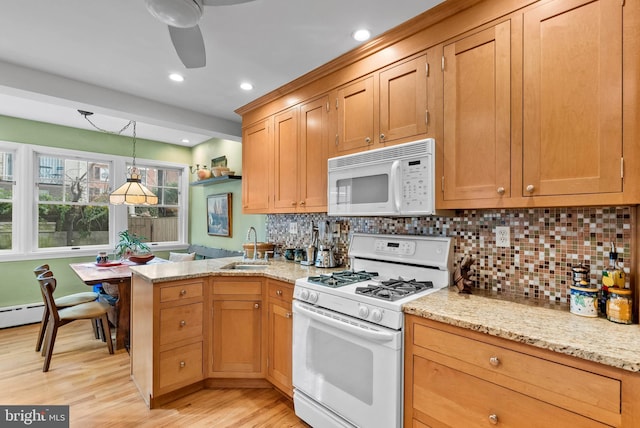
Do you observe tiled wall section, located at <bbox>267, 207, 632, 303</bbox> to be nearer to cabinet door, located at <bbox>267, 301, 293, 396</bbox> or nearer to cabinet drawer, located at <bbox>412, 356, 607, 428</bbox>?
cabinet drawer, located at <bbox>412, 356, 607, 428</bbox>

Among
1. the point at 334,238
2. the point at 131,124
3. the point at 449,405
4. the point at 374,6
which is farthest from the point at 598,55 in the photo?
the point at 131,124

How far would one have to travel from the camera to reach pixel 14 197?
13.0 ft

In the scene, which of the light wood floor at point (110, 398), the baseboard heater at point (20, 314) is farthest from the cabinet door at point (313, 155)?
the baseboard heater at point (20, 314)

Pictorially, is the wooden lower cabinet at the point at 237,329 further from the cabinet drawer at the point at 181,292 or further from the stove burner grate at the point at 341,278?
the stove burner grate at the point at 341,278

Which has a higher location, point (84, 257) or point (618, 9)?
point (618, 9)

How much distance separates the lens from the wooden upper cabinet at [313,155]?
8.10 ft

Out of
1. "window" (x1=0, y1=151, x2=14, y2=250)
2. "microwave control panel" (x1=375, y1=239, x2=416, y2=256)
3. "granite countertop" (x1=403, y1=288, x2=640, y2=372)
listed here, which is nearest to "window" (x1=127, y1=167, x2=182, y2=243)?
"window" (x1=0, y1=151, x2=14, y2=250)

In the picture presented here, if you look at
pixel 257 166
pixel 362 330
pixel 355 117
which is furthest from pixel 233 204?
pixel 362 330

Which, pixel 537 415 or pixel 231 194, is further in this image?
pixel 231 194

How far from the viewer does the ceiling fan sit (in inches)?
56.2

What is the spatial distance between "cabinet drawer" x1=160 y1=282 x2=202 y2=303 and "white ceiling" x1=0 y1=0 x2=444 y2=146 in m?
1.66

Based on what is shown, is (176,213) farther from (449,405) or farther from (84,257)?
(449,405)

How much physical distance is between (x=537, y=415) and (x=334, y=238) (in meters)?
1.86

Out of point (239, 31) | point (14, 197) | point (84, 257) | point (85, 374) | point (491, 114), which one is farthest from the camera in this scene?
point (84, 257)
